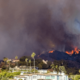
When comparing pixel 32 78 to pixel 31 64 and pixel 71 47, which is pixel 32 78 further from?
pixel 71 47

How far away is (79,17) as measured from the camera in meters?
141

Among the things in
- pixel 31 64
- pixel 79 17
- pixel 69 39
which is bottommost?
pixel 31 64

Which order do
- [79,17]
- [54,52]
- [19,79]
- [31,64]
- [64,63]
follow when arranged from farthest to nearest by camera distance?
[54,52] < [79,17] < [64,63] < [31,64] < [19,79]

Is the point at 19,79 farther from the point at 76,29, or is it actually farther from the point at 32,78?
the point at 76,29

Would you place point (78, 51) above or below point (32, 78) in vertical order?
above

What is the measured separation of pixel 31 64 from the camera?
111312mm

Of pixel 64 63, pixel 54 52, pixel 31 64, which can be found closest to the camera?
pixel 31 64

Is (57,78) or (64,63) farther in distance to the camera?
(64,63)

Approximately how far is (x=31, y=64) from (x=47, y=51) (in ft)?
136

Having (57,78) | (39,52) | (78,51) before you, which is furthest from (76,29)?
(57,78)

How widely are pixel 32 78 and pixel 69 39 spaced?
93553 mm

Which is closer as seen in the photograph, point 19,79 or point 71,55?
point 19,79

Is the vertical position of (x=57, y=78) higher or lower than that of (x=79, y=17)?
lower

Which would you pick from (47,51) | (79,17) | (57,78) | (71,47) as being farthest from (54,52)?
(57,78)
